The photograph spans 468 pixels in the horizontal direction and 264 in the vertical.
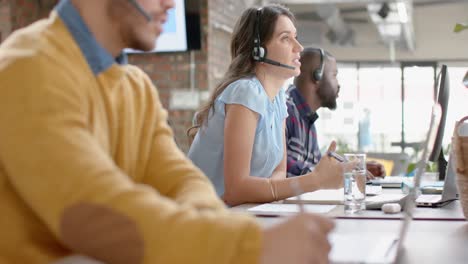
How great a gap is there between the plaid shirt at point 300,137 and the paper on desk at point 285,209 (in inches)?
41.3

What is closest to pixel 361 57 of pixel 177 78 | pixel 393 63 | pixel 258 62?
pixel 393 63

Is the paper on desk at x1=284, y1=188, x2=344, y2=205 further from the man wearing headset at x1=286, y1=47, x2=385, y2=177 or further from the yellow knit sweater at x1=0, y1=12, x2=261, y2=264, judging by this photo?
the yellow knit sweater at x1=0, y1=12, x2=261, y2=264

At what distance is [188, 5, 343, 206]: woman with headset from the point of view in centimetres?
202

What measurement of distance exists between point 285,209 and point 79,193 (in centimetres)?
103

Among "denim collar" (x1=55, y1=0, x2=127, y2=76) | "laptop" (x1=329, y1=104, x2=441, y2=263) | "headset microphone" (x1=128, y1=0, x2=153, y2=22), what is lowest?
"laptop" (x1=329, y1=104, x2=441, y2=263)

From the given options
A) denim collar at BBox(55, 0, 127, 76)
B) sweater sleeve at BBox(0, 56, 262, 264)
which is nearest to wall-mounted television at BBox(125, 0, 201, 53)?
denim collar at BBox(55, 0, 127, 76)

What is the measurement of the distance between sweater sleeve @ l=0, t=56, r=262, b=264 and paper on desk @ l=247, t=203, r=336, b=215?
2.90 ft

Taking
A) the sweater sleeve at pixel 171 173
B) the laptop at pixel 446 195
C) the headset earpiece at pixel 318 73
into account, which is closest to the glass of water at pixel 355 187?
the laptop at pixel 446 195

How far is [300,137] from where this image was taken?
3.00 m

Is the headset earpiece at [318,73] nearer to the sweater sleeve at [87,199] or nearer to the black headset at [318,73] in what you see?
the black headset at [318,73]

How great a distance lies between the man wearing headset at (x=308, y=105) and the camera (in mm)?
2957

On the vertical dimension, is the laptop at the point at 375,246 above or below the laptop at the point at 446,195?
above

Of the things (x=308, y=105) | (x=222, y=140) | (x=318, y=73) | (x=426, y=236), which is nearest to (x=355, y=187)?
(x=426, y=236)

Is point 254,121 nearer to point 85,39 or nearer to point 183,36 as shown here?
point 85,39
